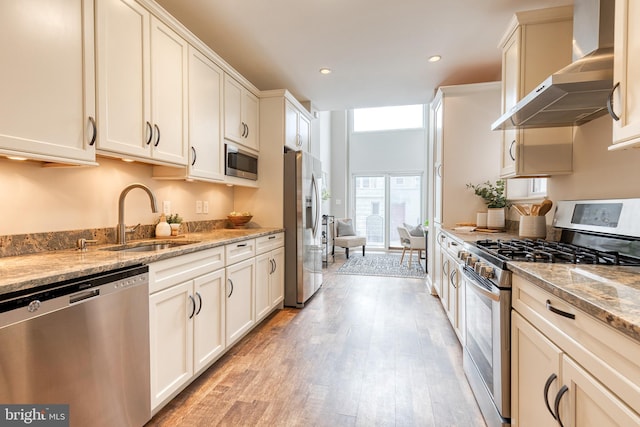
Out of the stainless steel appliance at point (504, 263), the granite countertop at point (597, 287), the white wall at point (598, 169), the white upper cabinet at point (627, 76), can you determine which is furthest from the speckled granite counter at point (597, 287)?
the white wall at point (598, 169)

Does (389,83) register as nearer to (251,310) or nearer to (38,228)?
(251,310)

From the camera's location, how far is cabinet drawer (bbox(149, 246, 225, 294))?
5.24ft

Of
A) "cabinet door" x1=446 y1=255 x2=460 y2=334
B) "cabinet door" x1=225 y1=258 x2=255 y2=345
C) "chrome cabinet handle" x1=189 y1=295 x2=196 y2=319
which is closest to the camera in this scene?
"chrome cabinet handle" x1=189 y1=295 x2=196 y2=319

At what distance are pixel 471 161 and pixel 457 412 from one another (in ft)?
8.40

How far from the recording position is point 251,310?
269 centimetres

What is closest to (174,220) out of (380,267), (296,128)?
(296,128)

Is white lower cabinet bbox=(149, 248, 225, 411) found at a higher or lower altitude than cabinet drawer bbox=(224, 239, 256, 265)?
lower

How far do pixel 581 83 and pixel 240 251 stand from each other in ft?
7.60

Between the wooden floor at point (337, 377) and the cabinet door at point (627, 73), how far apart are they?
1.53 meters

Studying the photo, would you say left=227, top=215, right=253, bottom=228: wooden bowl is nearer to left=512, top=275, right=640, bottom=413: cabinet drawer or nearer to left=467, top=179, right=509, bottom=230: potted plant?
left=467, top=179, right=509, bottom=230: potted plant

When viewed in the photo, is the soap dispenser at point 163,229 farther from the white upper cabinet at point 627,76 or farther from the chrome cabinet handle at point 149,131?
the white upper cabinet at point 627,76

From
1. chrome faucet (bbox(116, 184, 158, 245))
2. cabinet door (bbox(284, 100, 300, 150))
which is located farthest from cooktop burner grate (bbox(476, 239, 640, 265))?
cabinet door (bbox(284, 100, 300, 150))

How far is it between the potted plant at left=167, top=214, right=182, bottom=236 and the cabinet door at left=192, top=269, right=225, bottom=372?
504mm

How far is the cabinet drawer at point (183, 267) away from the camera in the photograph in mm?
1598
